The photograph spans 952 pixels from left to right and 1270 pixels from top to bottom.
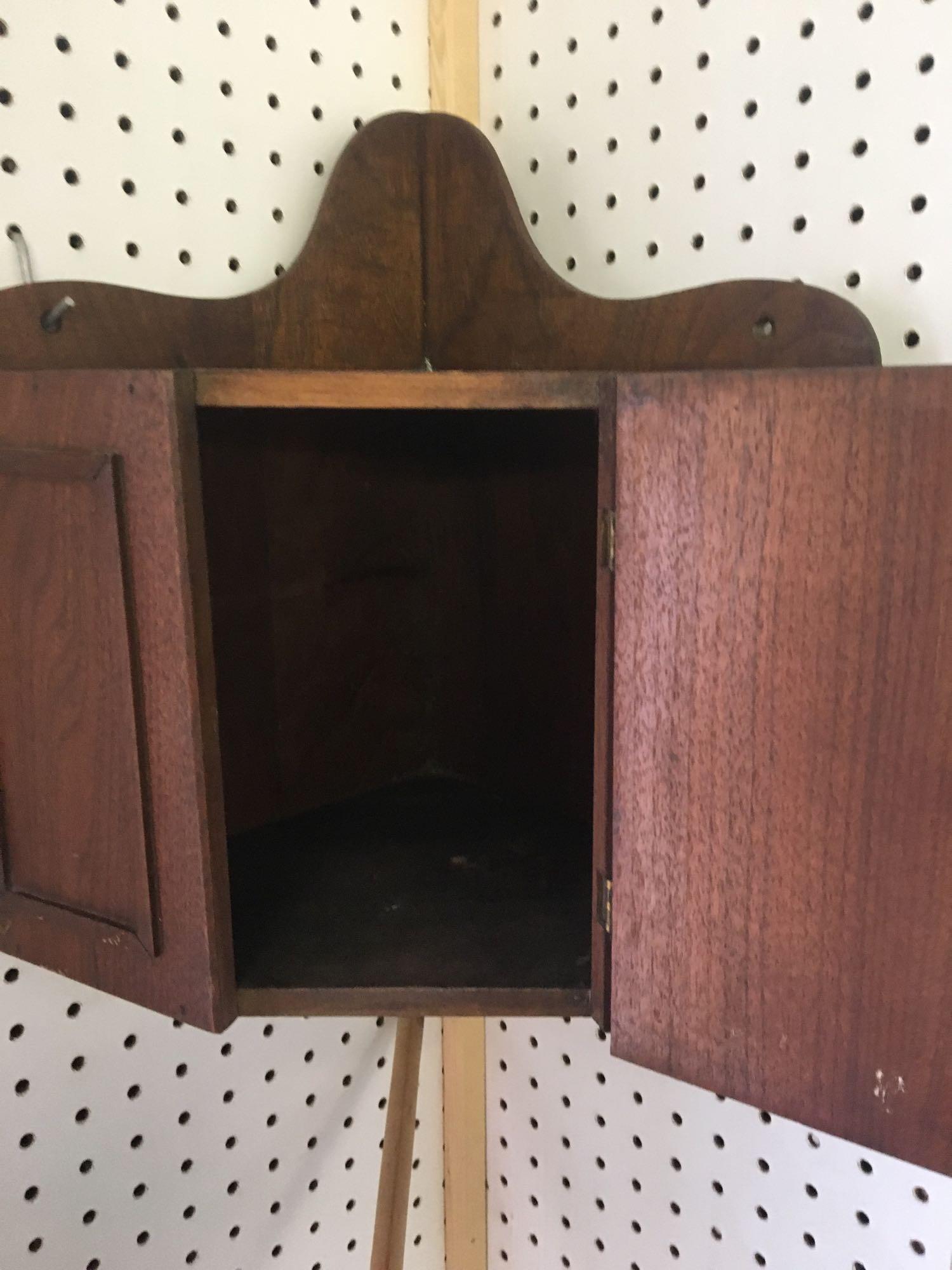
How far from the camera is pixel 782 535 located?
387 mm

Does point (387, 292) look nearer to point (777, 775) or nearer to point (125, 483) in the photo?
point (125, 483)

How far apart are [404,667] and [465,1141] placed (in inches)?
17.6

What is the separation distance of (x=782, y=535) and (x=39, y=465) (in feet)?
1.08

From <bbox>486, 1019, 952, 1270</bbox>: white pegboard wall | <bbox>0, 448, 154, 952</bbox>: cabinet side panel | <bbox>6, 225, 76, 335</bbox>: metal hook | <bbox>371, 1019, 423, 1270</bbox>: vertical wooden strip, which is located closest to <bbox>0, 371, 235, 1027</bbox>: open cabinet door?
<bbox>0, 448, 154, 952</bbox>: cabinet side panel

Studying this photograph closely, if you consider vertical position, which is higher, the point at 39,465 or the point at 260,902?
the point at 39,465

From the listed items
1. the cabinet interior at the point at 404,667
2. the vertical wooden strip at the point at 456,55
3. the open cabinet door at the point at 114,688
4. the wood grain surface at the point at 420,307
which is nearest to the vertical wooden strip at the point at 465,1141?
the cabinet interior at the point at 404,667

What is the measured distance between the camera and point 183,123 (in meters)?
0.64

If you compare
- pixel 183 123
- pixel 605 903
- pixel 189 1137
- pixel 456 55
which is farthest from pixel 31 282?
pixel 189 1137

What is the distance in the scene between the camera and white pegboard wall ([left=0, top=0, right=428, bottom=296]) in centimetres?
59

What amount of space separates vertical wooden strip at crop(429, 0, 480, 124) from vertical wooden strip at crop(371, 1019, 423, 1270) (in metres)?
0.67

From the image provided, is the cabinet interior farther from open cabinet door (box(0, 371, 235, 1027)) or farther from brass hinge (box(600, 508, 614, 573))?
brass hinge (box(600, 508, 614, 573))

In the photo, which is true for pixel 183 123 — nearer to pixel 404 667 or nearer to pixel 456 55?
pixel 456 55

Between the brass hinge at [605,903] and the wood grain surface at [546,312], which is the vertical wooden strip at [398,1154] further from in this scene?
the wood grain surface at [546,312]

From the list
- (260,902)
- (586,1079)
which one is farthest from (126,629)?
(586,1079)
